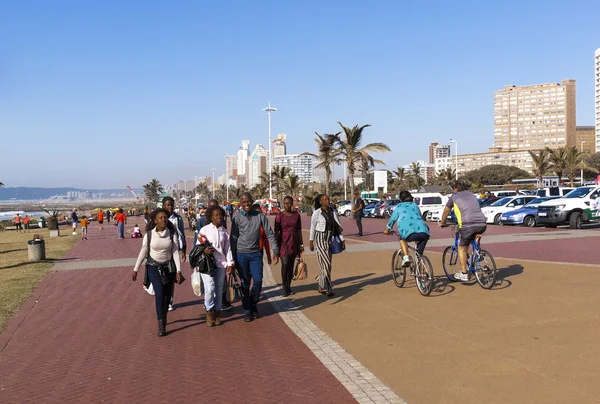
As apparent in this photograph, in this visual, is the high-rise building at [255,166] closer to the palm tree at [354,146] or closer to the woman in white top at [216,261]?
the palm tree at [354,146]

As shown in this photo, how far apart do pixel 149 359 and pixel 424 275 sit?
14.6 ft

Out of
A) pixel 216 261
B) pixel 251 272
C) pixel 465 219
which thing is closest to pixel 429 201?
pixel 465 219

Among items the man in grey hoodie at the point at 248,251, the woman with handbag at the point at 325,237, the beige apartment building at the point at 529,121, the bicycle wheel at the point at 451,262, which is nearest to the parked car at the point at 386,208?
the bicycle wheel at the point at 451,262

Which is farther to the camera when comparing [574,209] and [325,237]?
[574,209]

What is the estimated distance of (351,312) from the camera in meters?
7.98

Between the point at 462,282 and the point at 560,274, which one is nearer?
the point at 462,282

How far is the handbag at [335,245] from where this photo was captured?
914cm

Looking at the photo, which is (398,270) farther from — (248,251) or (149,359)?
(149,359)

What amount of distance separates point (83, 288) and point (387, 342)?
7.13 metres

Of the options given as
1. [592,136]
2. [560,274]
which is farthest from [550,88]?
[560,274]

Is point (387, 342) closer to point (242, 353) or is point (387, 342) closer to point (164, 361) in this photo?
point (242, 353)

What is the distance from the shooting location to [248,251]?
7.69 m

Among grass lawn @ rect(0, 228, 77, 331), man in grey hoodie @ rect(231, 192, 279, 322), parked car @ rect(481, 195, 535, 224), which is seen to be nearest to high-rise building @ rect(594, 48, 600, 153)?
parked car @ rect(481, 195, 535, 224)

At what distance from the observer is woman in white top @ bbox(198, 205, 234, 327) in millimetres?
7293
